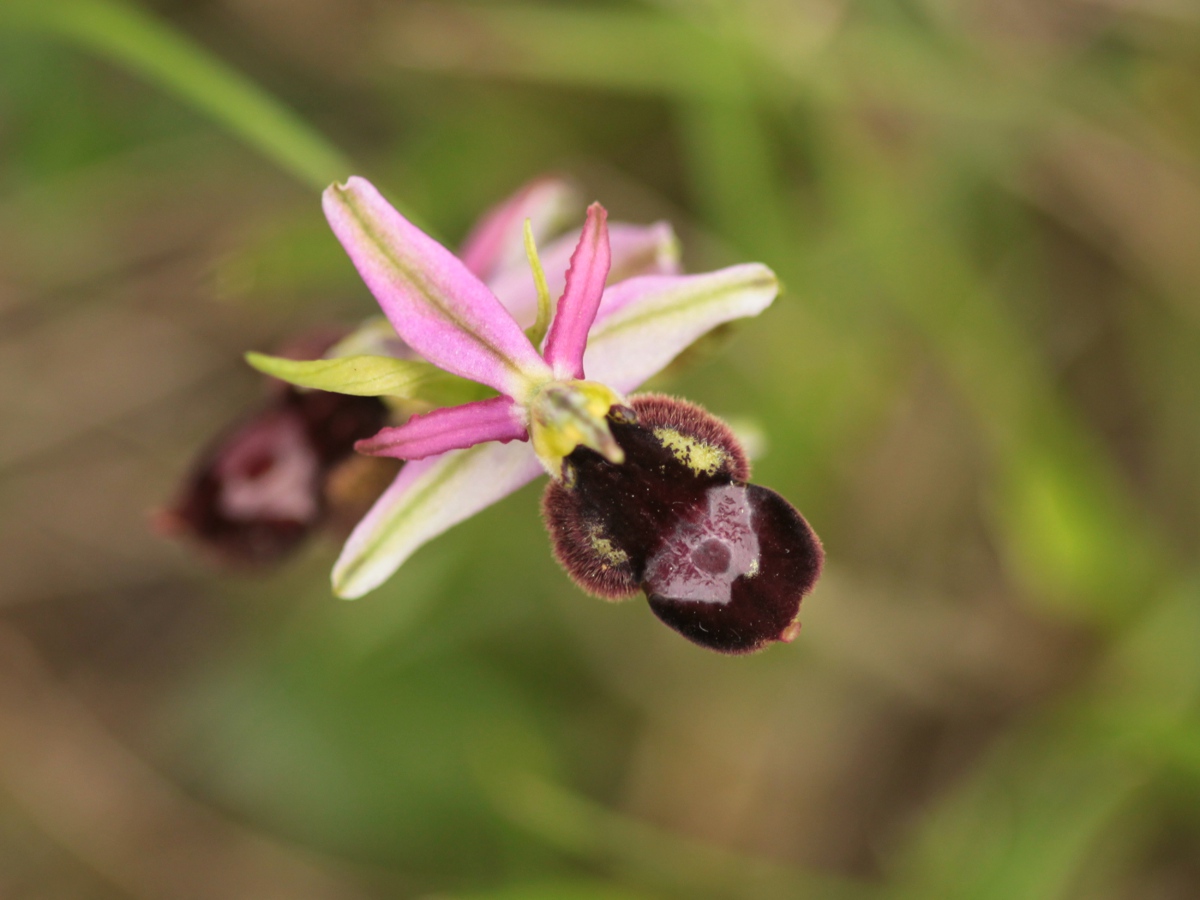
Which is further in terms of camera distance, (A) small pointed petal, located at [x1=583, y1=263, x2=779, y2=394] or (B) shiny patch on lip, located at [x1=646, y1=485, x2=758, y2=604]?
(A) small pointed petal, located at [x1=583, y1=263, x2=779, y2=394]

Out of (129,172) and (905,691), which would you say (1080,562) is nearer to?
(905,691)

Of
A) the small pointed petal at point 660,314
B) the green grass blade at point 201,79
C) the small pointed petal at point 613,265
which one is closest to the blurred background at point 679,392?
the green grass blade at point 201,79

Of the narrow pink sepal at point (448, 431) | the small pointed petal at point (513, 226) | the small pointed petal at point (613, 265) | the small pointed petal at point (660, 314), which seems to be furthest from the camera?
the small pointed petal at point (513, 226)

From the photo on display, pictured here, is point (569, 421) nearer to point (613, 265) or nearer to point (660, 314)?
point (660, 314)

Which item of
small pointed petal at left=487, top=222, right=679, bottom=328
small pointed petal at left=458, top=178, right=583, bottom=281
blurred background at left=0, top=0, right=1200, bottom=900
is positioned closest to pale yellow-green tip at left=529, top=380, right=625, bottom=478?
small pointed petal at left=487, top=222, right=679, bottom=328

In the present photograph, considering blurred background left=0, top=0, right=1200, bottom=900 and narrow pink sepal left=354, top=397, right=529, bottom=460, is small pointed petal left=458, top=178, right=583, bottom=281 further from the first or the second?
blurred background left=0, top=0, right=1200, bottom=900

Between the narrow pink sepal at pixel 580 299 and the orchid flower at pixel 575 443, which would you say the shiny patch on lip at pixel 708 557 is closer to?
the orchid flower at pixel 575 443

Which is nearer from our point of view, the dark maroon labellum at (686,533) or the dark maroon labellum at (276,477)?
the dark maroon labellum at (686,533)
